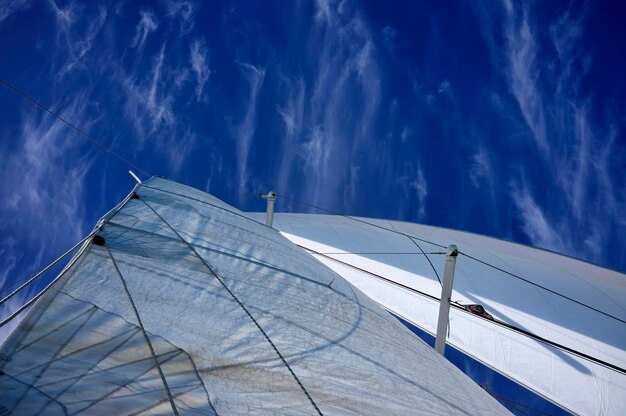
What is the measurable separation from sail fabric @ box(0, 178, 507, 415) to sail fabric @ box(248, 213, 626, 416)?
4226mm

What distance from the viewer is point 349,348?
3881 millimetres

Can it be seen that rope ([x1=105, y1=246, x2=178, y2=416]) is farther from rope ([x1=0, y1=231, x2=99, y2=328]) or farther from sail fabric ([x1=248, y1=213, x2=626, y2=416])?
sail fabric ([x1=248, y1=213, x2=626, y2=416])

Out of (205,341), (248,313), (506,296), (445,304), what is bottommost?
(205,341)

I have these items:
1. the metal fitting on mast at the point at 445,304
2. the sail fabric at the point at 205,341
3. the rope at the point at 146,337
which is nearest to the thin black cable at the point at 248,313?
the sail fabric at the point at 205,341

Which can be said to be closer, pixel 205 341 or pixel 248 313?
pixel 205 341

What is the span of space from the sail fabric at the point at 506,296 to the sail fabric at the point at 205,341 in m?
4.23

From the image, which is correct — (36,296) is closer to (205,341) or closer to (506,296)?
(205,341)

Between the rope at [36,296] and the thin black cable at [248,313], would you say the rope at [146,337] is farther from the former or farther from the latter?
the thin black cable at [248,313]

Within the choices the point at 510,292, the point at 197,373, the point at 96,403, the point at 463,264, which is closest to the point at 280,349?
the point at 197,373

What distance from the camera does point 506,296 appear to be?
442 inches

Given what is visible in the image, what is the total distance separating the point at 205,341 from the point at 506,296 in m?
10.5

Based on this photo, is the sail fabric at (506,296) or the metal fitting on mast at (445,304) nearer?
the metal fitting on mast at (445,304)

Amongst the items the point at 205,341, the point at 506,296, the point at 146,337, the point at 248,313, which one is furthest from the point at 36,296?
the point at 506,296

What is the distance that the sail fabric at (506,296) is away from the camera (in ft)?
29.5
